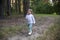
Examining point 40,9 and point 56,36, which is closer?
point 56,36

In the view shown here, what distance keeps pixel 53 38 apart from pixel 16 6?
2681 cm

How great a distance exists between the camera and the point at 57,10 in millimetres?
33062

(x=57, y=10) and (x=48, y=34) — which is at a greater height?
(x=48, y=34)

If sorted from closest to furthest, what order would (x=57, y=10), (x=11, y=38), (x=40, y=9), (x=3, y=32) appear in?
(x=11, y=38), (x=3, y=32), (x=57, y=10), (x=40, y=9)

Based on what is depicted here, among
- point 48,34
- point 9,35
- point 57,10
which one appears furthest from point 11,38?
point 57,10

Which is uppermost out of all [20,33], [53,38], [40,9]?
[53,38]

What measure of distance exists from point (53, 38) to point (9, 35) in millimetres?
3663

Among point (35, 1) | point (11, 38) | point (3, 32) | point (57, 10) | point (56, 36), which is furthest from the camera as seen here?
point (35, 1)

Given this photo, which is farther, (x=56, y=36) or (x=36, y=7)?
(x=36, y=7)

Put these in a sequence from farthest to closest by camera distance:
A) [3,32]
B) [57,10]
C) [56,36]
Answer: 1. [57,10]
2. [3,32]
3. [56,36]

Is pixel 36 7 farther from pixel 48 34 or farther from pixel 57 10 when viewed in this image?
pixel 48 34

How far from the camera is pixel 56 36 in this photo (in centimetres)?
958

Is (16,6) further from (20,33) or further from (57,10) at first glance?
(20,33)

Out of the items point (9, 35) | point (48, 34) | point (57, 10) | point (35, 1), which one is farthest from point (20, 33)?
point (35, 1)
